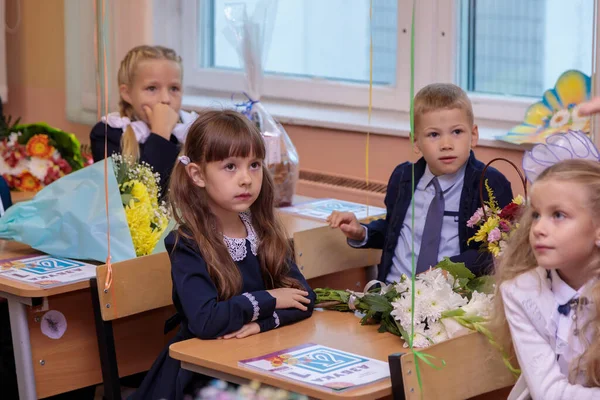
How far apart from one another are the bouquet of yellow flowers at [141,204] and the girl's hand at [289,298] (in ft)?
1.79

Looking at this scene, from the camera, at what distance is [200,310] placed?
2.08m

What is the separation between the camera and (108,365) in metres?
2.42

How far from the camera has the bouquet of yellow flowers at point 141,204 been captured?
8.61 feet

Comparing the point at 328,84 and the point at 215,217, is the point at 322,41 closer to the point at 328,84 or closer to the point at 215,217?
the point at 328,84

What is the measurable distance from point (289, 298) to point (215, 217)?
9.9 inches

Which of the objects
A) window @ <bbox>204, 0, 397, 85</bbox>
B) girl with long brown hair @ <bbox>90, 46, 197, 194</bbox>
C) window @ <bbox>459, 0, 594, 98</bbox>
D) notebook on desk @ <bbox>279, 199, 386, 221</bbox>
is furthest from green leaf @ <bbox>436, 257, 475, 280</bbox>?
window @ <bbox>204, 0, 397, 85</bbox>

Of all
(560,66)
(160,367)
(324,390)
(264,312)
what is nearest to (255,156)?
(264,312)

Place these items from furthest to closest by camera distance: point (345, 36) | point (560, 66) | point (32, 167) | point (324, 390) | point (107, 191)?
point (345, 36)
point (32, 167)
point (560, 66)
point (107, 191)
point (324, 390)

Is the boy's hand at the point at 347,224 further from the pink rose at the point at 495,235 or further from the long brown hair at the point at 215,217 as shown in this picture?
the pink rose at the point at 495,235

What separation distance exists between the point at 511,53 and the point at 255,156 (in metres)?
1.40

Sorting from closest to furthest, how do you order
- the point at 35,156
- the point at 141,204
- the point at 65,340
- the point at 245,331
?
1. the point at 245,331
2. the point at 65,340
3. the point at 141,204
4. the point at 35,156

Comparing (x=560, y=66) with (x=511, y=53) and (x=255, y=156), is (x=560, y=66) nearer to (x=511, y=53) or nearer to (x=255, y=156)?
(x=511, y=53)

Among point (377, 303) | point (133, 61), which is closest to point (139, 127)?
point (133, 61)

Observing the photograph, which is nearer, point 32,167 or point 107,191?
point 107,191
